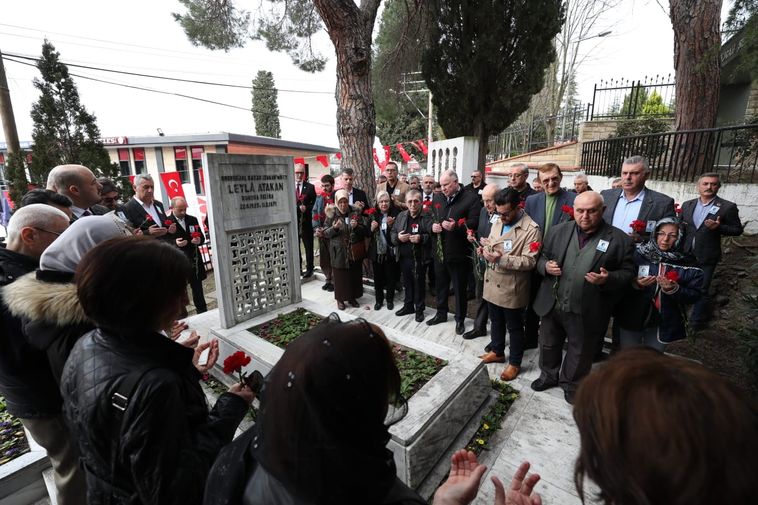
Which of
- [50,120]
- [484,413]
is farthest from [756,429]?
[50,120]

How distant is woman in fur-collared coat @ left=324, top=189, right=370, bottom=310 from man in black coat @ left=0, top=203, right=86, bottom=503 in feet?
11.0

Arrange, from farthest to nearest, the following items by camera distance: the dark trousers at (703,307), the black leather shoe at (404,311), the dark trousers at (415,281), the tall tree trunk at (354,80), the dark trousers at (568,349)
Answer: the tall tree trunk at (354,80)
the black leather shoe at (404,311)
the dark trousers at (415,281)
the dark trousers at (703,307)
the dark trousers at (568,349)

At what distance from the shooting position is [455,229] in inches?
170

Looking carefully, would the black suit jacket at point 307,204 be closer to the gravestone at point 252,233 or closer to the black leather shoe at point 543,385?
the gravestone at point 252,233

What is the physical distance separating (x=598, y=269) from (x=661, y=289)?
0.53 meters

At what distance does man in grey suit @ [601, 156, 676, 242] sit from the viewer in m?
3.29

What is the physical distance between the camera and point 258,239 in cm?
423

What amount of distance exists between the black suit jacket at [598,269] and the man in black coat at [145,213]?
4.44 m

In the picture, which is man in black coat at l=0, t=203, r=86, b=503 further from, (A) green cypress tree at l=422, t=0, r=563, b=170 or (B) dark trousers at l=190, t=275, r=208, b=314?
(A) green cypress tree at l=422, t=0, r=563, b=170

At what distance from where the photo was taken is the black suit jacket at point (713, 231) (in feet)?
13.4

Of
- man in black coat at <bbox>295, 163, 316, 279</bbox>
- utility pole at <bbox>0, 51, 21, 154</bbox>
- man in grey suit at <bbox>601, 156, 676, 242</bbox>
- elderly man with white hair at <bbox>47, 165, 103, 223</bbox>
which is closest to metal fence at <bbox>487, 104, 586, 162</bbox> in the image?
man in black coat at <bbox>295, 163, 316, 279</bbox>

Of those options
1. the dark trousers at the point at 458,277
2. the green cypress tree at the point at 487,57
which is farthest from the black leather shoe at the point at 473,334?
the green cypress tree at the point at 487,57

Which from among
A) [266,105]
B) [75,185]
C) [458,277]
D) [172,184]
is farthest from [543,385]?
[266,105]

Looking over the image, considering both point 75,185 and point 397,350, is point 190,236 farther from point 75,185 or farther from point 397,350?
point 397,350
